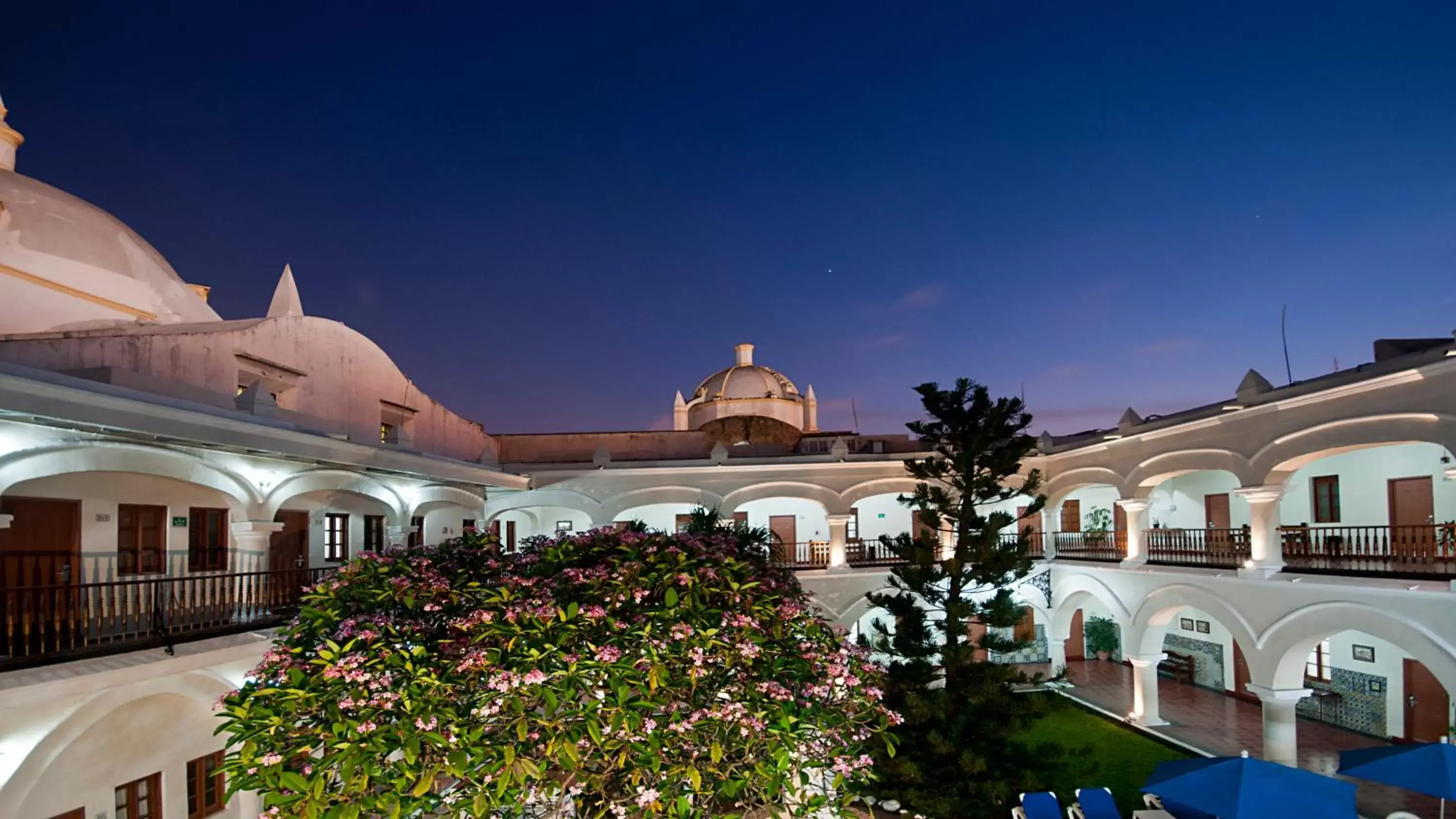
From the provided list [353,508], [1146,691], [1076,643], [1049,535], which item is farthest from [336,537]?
[1076,643]

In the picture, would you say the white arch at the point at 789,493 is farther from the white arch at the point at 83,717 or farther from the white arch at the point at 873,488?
the white arch at the point at 83,717

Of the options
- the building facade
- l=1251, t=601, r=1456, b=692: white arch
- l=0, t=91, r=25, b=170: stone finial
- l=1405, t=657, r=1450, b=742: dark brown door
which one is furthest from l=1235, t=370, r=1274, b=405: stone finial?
l=0, t=91, r=25, b=170: stone finial

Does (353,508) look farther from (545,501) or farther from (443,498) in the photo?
(545,501)

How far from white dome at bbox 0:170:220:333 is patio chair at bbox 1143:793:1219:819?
45.8ft

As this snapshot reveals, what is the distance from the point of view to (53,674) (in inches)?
237

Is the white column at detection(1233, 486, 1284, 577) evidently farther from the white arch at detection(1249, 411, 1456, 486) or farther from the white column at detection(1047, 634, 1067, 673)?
the white column at detection(1047, 634, 1067, 673)

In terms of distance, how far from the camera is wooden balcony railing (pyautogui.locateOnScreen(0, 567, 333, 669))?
242 inches

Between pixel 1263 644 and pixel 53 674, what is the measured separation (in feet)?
43.0

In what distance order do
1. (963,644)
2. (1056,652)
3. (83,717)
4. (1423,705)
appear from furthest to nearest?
(1056,652)
(1423,705)
(963,644)
(83,717)

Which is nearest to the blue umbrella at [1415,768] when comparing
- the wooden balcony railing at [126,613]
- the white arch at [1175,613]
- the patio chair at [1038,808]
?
the patio chair at [1038,808]

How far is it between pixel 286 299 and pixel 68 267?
2782 millimetres

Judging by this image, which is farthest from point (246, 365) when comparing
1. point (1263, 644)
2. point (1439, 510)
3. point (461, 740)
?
point (1439, 510)

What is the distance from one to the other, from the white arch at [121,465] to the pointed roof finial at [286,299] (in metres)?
5.06

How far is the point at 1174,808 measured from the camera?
376 inches
